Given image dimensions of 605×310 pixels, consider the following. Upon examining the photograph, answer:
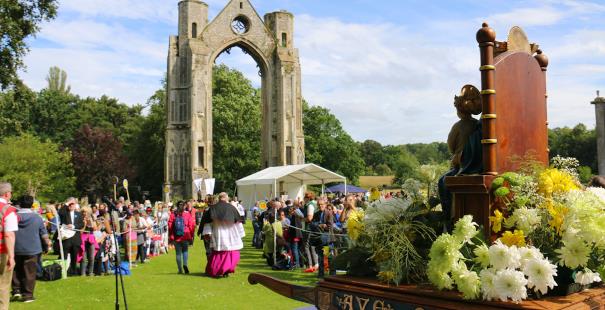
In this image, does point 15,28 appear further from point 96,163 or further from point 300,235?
point 96,163

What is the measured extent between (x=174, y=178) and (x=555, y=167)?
39.0 meters

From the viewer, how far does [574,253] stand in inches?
112

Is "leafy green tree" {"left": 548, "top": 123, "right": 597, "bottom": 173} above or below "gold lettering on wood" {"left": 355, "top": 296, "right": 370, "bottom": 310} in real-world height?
above

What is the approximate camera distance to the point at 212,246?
12.7 m

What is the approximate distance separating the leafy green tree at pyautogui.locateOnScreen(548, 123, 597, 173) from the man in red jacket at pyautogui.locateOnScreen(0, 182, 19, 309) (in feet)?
174

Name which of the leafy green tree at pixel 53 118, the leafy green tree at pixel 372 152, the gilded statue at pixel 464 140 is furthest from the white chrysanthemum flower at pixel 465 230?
the leafy green tree at pixel 372 152

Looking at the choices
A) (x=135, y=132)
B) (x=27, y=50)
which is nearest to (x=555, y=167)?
(x=27, y=50)

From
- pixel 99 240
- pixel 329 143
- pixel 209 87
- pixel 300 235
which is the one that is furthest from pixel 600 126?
pixel 329 143

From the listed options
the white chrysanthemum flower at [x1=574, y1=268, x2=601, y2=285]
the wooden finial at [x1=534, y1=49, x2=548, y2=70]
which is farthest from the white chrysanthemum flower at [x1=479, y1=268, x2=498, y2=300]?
the wooden finial at [x1=534, y1=49, x2=548, y2=70]

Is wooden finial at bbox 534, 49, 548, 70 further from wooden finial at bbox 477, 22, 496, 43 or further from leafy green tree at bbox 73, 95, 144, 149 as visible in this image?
leafy green tree at bbox 73, 95, 144, 149

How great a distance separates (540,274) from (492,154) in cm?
84

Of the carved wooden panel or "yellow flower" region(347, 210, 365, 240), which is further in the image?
"yellow flower" region(347, 210, 365, 240)

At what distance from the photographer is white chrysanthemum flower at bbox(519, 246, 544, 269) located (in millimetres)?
2794

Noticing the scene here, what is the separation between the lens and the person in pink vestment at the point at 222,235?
12523 millimetres
